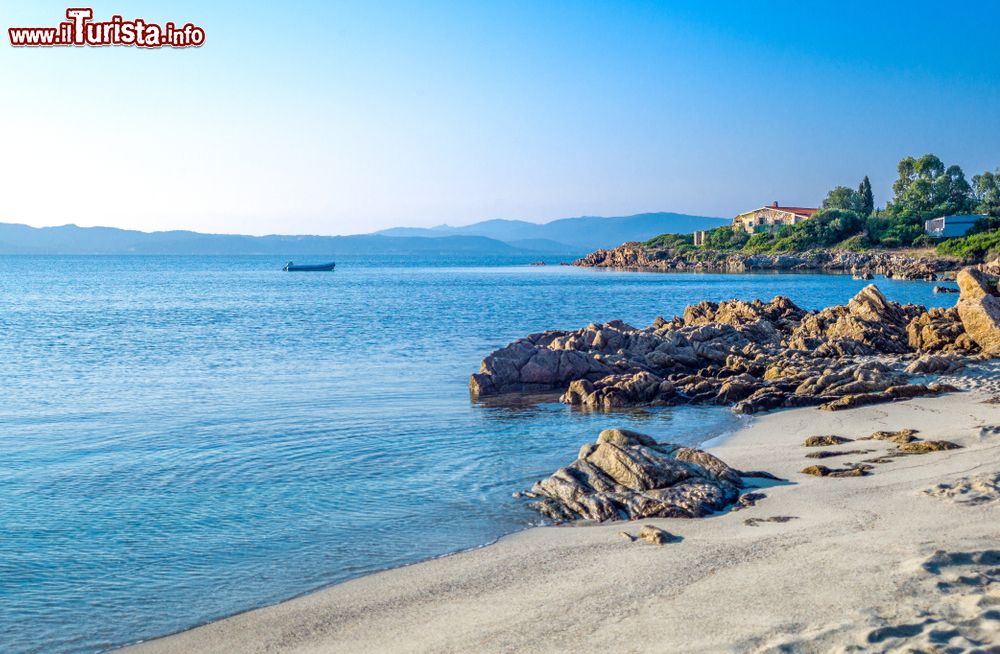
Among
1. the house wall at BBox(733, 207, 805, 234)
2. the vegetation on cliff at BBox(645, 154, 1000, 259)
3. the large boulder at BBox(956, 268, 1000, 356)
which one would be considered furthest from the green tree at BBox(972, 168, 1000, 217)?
the large boulder at BBox(956, 268, 1000, 356)

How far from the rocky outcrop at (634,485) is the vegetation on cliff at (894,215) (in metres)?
93.5

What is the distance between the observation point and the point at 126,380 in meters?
25.7

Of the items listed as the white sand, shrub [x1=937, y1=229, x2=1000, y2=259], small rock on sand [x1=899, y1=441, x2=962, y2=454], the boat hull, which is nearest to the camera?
the white sand

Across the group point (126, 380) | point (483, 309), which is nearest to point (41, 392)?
point (126, 380)

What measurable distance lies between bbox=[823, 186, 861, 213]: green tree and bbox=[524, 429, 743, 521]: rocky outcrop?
122 metres

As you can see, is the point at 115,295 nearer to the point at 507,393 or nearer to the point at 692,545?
the point at 507,393

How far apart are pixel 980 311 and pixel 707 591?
21.3 meters

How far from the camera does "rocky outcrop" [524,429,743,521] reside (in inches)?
448

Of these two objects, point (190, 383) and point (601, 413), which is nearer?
point (601, 413)

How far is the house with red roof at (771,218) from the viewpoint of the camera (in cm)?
12775

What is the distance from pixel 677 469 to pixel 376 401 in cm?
1098

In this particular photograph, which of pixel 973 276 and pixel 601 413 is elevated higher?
pixel 973 276

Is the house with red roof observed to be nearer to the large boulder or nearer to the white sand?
the large boulder

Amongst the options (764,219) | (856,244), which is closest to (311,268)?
(764,219)
